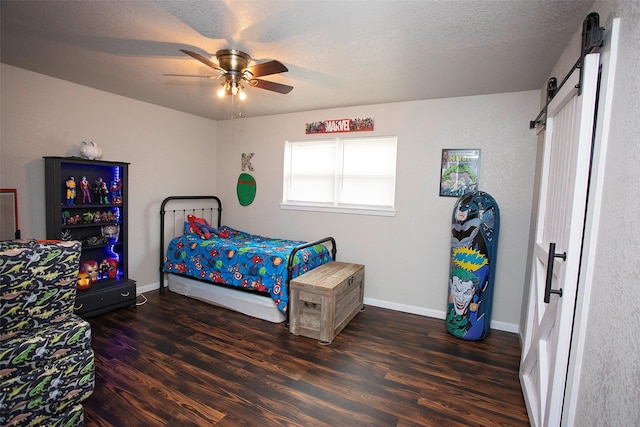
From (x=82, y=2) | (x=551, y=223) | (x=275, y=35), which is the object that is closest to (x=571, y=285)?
(x=551, y=223)

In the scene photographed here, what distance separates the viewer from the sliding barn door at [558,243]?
1.44 metres

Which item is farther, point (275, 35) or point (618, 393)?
point (275, 35)

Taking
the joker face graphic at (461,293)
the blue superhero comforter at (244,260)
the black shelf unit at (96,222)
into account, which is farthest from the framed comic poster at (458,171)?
the black shelf unit at (96,222)

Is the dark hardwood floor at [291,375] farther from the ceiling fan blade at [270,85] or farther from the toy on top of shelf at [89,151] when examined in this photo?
the ceiling fan blade at [270,85]

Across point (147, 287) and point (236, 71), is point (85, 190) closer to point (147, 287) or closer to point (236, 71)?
point (147, 287)

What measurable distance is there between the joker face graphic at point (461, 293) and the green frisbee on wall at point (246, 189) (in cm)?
297

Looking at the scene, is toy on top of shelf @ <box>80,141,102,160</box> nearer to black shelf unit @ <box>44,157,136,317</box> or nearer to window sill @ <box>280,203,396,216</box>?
black shelf unit @ <box>44,157,136,317</box>

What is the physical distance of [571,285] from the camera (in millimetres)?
1460

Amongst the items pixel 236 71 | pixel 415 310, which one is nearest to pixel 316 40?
pixel 236 71

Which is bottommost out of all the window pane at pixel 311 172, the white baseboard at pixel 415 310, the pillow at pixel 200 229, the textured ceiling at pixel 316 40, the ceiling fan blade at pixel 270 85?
the white baseboard at pixel 415 310

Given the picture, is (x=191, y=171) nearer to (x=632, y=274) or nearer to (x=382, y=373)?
(x=382, y=373)

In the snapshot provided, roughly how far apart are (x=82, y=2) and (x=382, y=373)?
316 cm

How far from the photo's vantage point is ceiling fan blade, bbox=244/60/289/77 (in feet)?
6.67

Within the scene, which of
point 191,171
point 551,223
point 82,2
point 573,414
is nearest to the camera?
point 573,414
